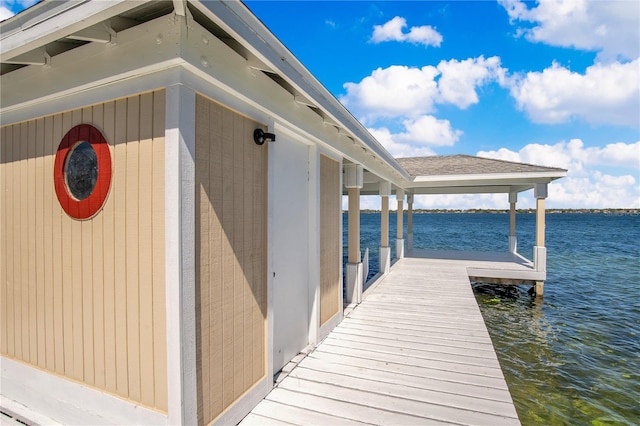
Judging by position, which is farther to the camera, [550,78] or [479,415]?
[550,78]

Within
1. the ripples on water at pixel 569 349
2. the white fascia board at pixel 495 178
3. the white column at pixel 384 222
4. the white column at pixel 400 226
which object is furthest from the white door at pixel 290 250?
the white column at pixel 400 226

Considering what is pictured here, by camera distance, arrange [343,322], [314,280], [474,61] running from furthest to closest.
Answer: [474,61] < [343,322] < [314,280]

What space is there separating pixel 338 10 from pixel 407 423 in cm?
696

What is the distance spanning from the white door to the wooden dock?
0.30 meters

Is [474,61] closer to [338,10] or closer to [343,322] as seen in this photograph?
[338,10]

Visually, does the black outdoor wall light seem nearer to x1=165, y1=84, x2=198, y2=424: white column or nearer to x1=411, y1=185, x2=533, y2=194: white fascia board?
x1=165, y1=84, x2=198, y2=424: white column

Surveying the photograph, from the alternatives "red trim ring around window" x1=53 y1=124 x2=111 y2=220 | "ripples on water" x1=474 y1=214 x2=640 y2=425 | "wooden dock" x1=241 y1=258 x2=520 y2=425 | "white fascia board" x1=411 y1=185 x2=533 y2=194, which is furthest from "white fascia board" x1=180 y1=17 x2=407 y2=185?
"white fascia board" x1=411 y1=185 x2=533 y2=194

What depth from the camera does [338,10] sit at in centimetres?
618

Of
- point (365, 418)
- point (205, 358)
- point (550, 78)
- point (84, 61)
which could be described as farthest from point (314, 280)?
point (550, 78)

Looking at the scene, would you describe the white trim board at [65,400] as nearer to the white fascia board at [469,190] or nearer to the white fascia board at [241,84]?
the white fascia board at [241,84]

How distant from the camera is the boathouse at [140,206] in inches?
73.3

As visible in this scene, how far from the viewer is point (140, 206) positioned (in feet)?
6.53

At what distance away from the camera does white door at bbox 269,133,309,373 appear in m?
3.35

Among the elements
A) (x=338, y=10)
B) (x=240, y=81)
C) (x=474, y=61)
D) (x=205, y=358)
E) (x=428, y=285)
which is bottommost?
(x=428, y=285)
